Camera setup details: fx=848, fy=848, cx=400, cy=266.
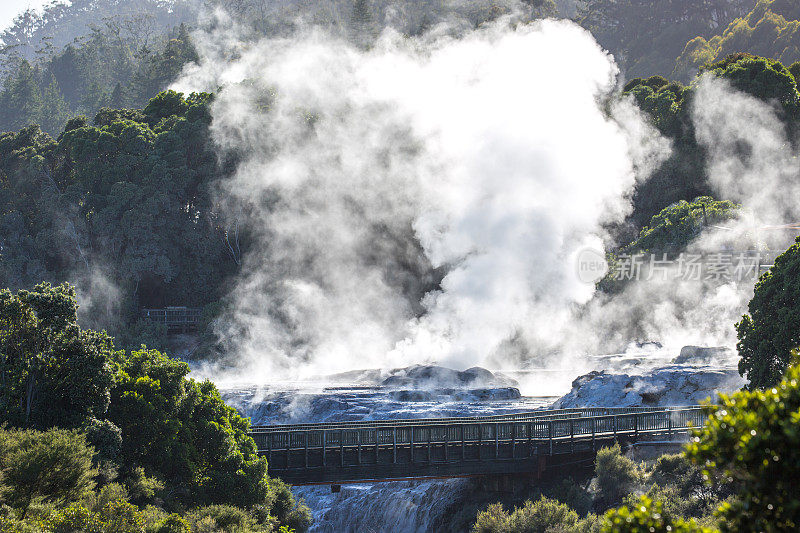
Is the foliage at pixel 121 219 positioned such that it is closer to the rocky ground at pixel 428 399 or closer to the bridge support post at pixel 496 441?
the rocky ground at pixel 428 399

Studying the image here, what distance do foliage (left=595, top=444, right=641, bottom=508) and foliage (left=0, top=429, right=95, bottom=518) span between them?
15.6m

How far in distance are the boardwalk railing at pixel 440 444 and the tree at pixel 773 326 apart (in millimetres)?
2646

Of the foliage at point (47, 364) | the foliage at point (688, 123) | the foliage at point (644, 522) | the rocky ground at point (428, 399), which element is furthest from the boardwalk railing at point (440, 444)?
the foliage at point (688, 123)

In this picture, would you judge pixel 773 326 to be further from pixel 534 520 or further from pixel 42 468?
pixel 42 468

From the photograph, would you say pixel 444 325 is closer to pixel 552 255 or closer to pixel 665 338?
pixel 552 255

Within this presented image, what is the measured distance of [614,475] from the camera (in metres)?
27.0

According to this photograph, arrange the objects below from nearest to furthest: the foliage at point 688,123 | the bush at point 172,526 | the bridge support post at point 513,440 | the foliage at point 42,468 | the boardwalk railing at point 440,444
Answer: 1. the foliage at point 42,468
2. the bush at point 172,526
3. the boardwalk railing at point 440,444
4. the bridge support post at point 513,440
5. the foliage at point 688,123

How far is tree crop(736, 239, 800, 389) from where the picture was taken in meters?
28.5

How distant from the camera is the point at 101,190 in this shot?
65000 mm

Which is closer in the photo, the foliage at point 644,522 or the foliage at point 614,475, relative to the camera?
the foliage at point 644,522

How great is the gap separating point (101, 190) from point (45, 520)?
5227 centimetres

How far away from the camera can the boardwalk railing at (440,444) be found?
2814 cm

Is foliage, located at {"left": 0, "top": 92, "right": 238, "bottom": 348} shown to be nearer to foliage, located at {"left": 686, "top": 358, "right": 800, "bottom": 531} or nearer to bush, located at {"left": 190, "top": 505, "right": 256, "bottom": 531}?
bush, located at {"left": 190, "top": 505, "right": 256, "bottom": 531}

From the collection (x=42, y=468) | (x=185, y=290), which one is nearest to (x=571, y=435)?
(x=42, y=468)
